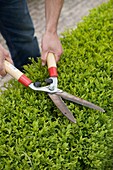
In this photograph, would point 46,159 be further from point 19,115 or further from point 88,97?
point 88,97

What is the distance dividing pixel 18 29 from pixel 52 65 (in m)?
0.96

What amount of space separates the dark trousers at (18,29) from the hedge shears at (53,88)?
0.84 m

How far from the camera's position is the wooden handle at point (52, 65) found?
264cm

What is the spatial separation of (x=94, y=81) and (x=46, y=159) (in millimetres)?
751

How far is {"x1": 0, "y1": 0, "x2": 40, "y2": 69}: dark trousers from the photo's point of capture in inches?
133

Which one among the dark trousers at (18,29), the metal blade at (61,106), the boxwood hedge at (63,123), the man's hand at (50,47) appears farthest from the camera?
the dark trousers at (18,29)

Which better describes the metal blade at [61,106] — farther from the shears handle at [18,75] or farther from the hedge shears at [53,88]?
the shears handle at [18,75]

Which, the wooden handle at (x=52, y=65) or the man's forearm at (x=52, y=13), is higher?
the man's forearm at (x=52, y=13)

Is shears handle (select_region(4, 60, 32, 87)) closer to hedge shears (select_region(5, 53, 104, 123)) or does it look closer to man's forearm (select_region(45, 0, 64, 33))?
hedge shears (select_region(5, 53, 104, 123))

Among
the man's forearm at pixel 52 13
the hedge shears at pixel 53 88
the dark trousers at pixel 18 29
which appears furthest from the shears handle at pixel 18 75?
the dark trousers at pixel 18 29

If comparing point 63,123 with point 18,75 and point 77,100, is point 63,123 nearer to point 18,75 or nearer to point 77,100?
point 77,100

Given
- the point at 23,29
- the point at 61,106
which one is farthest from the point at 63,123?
the point at 23,29

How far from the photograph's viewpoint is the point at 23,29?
3.49 metres

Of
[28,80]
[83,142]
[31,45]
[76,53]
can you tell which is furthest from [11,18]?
[83,142]
